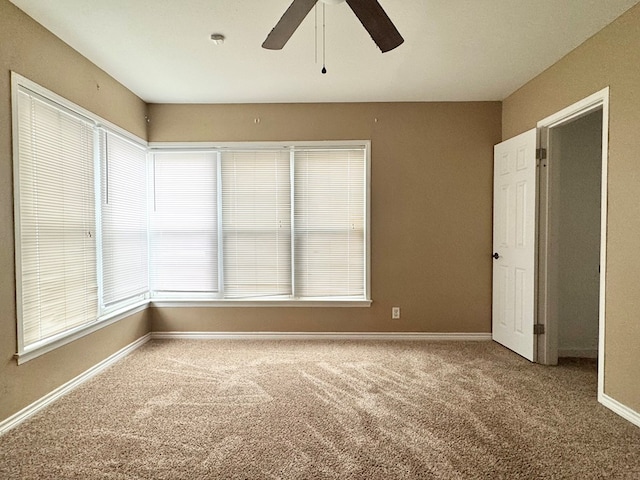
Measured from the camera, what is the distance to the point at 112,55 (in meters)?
2.83

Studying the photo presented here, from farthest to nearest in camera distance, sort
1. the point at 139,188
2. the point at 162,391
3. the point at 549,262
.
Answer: the point at 139,188 < the point at 549,262 < the point at 162,391

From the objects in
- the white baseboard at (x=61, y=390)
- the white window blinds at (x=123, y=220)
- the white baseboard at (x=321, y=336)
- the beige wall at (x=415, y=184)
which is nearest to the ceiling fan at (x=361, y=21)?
the beige wall at (x=415, y=184)

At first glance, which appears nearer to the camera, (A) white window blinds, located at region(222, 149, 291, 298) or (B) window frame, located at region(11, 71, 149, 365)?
(B) window frame, located at region(11, 71, 149, 365)

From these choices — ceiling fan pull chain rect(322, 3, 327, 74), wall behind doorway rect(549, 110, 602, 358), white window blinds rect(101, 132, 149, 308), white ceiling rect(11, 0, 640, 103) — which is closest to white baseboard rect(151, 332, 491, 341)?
white window blinds rect(101, 132, 149, 308)

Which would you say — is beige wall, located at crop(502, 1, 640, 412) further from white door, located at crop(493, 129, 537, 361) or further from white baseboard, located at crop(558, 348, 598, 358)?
white baseboard, located at crop(558, 348, 598, 358)

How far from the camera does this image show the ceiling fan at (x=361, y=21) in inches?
67.3

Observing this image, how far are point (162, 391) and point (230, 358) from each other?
78 centimetres

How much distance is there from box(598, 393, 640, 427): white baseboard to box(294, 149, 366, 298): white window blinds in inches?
85.8

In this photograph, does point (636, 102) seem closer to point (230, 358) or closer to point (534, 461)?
point (534, 461)

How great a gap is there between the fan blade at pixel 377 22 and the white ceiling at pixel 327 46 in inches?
16.1

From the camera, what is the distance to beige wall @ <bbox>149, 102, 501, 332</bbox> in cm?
386

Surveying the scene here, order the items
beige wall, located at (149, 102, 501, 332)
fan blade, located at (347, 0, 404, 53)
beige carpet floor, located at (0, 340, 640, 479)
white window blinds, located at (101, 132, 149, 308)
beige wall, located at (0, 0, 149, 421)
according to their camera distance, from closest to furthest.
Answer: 1. fan blade, located at (347, 0, 404, 53)
2. beige carpet floor, located at (0, 340, 640, 479)
3. beige wall, located at (0, 0, 149, 421)
4. white window blinds, located at (101, 132, 149, 308)
5. beige wall, located at (149, 102, 501, 332)

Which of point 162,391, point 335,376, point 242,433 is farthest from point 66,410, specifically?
point 335,376

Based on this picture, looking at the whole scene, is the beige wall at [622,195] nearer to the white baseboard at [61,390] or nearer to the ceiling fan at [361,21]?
the ceiling fan at [361,21]
